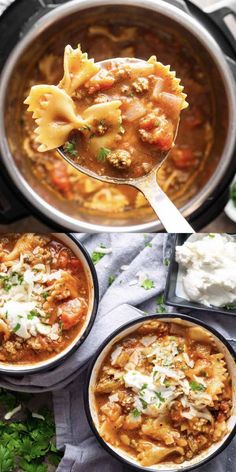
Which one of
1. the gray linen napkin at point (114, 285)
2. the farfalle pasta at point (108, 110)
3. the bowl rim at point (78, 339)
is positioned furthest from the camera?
the gray linen napkin at point (114, 285)

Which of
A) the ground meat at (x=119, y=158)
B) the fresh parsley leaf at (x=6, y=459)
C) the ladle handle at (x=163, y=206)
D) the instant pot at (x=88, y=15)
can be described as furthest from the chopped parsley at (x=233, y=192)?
the fresh parsley leaf at (x=6, y=459)

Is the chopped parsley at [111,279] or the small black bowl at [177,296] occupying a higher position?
the chopped parsley at [111,279]

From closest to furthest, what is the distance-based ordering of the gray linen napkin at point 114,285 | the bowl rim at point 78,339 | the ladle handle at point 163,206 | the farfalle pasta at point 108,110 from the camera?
the farfalle pasta at point 108,110
the ladle handle at point 163,206
the bowl rim at point 78,339
the gray linen napkin at point 114,285

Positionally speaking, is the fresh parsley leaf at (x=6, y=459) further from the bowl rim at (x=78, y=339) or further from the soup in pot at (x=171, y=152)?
the soup in pot at (x=171, y=152)

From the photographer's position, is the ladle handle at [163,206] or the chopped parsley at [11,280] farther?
the chopped parsley at [11,280]

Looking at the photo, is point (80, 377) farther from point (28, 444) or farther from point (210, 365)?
point (210, 365)

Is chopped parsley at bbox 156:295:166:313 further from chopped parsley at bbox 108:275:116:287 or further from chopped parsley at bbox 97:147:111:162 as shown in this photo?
chopped parsley at bbox 97:147:111:162

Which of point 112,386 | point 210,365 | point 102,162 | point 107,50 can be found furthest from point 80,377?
point 107,50

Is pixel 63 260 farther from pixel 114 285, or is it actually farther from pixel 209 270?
pixel 209 270
